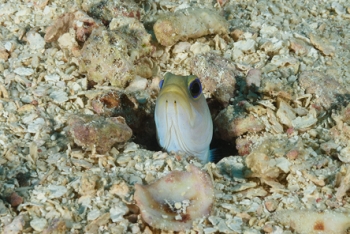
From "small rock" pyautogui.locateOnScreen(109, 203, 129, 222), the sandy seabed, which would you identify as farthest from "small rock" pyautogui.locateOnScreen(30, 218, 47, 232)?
"small rock" pyautogui.locateOnScreen(109, 203, 129, 222)

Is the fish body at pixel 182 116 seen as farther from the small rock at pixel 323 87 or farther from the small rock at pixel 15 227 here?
the small rock at pixel 15 227

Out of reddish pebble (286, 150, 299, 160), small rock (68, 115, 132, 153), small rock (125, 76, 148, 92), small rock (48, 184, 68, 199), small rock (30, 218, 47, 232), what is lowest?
small rock (30, 218, 47, 232)

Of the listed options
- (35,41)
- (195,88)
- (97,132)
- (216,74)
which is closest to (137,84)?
(195,88)

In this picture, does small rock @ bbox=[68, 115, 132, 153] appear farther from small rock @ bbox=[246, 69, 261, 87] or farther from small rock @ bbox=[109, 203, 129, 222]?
small rock @ bbox=[246, 69, 261, 87]

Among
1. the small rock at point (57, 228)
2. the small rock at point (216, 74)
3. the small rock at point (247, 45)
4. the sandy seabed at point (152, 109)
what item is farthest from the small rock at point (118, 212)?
the small rock at point (247, 45)

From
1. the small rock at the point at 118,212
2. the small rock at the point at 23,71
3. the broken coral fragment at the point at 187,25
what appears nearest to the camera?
the small rock at the point at 118,212

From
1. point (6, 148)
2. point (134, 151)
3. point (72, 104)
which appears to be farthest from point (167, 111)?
point (6, 148)
